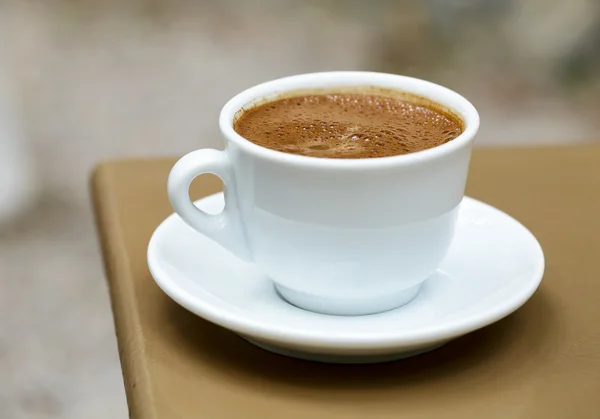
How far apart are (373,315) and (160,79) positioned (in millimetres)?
2095

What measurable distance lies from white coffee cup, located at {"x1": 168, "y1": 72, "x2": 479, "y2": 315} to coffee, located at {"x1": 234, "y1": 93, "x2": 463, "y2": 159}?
3 centimetres

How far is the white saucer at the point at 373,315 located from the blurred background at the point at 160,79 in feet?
3.16

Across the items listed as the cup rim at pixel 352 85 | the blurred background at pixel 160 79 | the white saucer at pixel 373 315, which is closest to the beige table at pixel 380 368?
the white saucer at pixel 373 315

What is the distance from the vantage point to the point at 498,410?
557mm

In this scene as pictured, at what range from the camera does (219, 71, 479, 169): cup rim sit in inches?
23.0

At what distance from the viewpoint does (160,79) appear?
2.64 meters

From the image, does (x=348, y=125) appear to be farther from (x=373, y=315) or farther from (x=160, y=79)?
(x=160, y=79)

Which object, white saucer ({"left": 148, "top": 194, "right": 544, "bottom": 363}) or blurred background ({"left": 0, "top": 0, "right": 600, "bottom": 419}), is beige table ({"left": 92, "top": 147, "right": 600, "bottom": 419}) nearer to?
white saucer ({"left": 148, "top": 194, "right": 544, "bottom": 363})

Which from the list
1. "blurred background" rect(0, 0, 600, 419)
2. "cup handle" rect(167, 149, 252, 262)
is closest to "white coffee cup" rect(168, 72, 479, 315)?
"cup handle" rect(167, 149, 252, 262)

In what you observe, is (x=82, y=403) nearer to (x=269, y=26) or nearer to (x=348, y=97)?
(x=348, y=97)

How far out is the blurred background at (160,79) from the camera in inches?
71.2

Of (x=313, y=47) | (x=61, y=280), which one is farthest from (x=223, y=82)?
(x=61, y=280)

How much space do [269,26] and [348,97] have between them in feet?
7.47

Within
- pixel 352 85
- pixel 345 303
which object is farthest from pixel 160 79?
pixel 345 303
